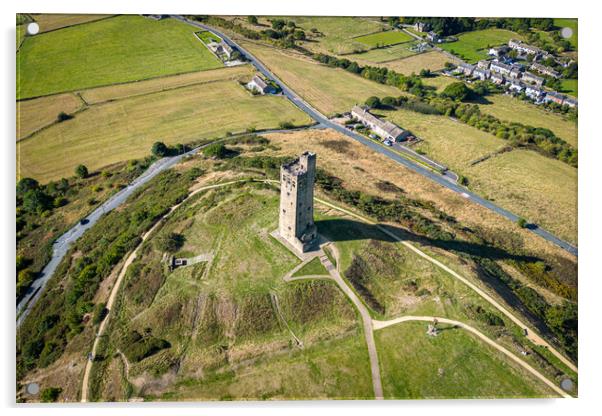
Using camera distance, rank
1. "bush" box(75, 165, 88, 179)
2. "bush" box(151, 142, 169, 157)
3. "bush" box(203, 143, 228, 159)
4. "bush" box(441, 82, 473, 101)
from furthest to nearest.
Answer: "bush" box(441, 82, 473, 101)
"bush" box(151, 142, 169, 157)
"bush" box(203, 143, 228, 159)
"bush" box(75, 165, 88, 179)

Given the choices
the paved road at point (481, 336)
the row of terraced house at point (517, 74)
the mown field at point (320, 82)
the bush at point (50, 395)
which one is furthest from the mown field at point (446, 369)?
the row of terraced house at point (517, 74)

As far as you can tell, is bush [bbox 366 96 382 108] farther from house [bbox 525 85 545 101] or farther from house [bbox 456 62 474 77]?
house [bbox 525 85 545 101]

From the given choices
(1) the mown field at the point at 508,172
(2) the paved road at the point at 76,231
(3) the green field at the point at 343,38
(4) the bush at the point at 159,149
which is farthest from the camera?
(3) the green field at the point at 343,38

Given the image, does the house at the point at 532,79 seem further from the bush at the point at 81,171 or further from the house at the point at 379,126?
the bush at the point at 81,171

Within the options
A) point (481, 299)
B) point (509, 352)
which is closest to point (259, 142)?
point (481, 299)

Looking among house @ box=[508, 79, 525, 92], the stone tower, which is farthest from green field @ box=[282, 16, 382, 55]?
the stone tower
